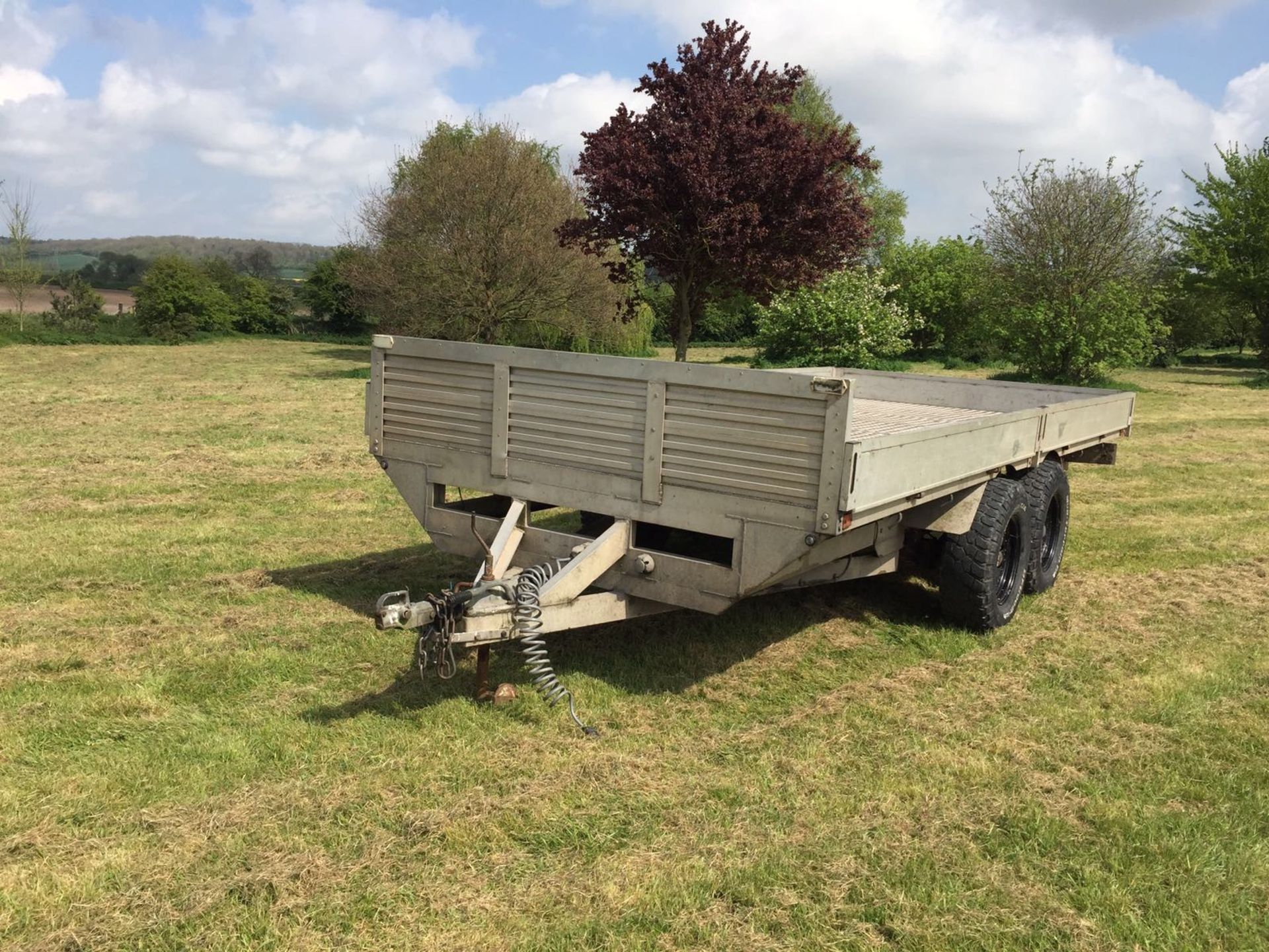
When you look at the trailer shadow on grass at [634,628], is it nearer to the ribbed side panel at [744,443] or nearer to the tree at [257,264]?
the ribbed side panel at [744,443]

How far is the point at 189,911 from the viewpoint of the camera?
106 inches

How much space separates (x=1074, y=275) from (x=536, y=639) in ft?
69.8

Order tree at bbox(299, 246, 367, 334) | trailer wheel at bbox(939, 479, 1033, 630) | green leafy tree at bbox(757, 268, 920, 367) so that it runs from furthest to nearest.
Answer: tree at bbox(299, 246, 367, 334)
green leafy tree at bbox(757, 268, 920, 367)
trailer wheel at bbox(939, 479, 1033, 630)

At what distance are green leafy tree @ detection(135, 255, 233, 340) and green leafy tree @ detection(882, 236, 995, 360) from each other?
22947 mm

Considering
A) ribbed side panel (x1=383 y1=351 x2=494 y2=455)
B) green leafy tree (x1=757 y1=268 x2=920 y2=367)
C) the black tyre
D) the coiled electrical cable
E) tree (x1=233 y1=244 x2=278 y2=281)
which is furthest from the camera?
tree (x1=233 y1=244 x2=278 y2=281)

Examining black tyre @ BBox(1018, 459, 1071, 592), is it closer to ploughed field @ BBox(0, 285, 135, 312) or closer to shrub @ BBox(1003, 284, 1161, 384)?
shrub @ BBox(1003, 284, 1161, 384)

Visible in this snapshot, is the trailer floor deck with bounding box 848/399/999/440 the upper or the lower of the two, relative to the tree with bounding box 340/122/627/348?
lower

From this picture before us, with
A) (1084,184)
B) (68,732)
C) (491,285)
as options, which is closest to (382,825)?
(68,732)

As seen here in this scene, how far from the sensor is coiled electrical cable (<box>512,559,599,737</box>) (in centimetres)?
380

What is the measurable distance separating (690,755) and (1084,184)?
23111 millimetres

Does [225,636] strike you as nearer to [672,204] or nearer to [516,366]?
[516,366]

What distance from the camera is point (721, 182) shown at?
11.1m

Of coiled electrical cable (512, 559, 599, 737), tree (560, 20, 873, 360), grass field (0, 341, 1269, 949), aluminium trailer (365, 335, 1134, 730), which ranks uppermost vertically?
tree (560, 20, 873, 360)

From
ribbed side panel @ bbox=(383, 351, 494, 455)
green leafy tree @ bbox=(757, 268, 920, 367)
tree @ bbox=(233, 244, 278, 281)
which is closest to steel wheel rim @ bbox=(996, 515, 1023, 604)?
ribbed side panel @ bbox=(383, 351, 494, 455)
